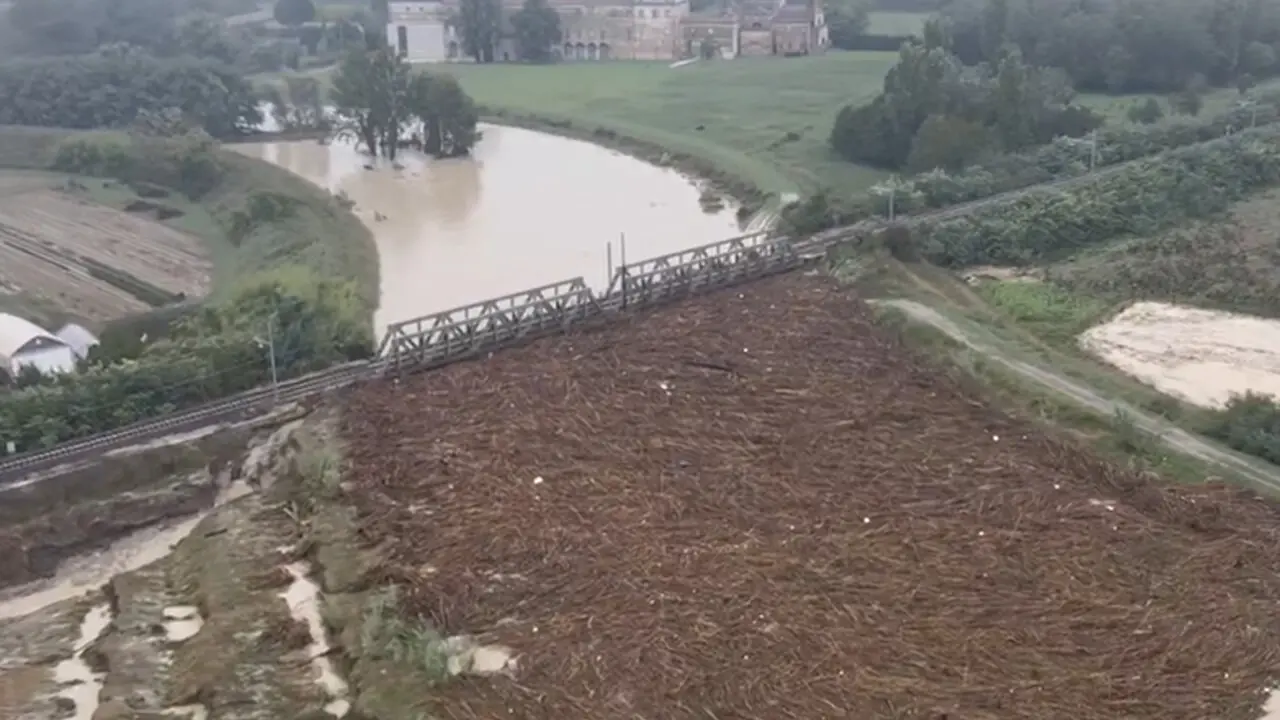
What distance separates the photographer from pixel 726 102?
49031 millimetres

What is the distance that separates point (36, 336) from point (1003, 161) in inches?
888

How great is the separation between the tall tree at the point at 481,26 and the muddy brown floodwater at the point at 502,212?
1618 cm

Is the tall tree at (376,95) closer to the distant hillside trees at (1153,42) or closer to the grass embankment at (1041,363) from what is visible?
the grass embankment at (1041,363)

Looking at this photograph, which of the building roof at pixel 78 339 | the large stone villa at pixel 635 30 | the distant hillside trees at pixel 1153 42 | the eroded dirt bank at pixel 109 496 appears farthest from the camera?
the large stone villa at pixel 635 30

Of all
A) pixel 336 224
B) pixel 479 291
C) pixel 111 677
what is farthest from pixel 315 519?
pixel 336 224

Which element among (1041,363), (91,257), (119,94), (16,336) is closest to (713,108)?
(119,94)

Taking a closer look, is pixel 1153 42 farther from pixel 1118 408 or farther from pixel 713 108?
pixel 1118 408

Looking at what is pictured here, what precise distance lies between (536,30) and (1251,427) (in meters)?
48.3

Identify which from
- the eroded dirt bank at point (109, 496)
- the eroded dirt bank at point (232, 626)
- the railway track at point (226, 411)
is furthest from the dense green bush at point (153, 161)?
the eroded dirt bank at point (232, 626)

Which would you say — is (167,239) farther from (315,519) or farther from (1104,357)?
(1104,357)

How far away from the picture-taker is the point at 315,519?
1597 centimetres

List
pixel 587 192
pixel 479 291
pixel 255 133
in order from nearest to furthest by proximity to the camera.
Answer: pixel 479 291 → pixel 587 192 → pixel 255 133

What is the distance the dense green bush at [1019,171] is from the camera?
29.1m

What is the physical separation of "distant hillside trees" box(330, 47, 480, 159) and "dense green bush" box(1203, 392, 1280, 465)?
1141 inches
